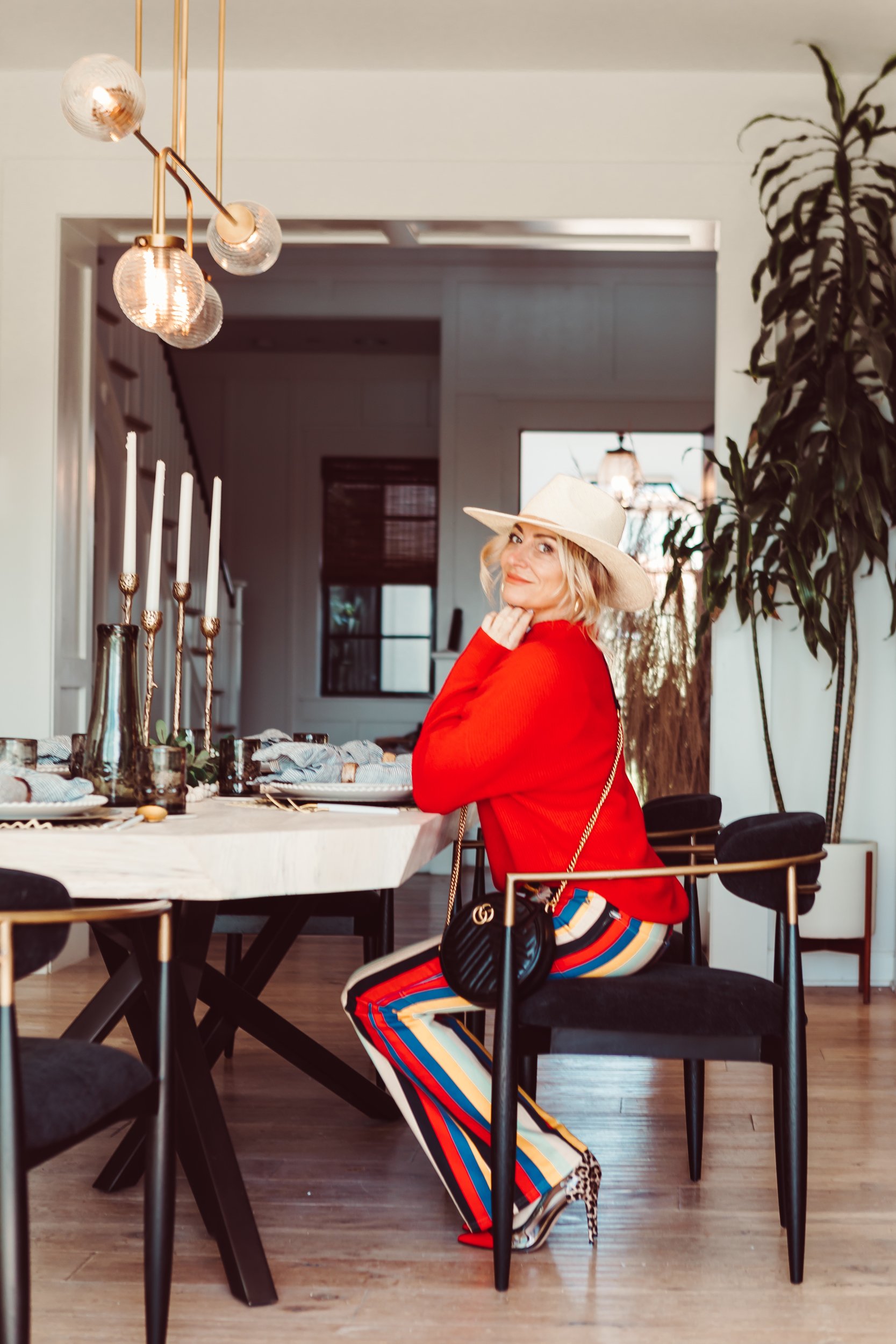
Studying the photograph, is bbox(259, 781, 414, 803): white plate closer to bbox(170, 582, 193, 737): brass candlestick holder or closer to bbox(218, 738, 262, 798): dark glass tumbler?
bbox(218, 738, 262, 798): dark glass tumbler

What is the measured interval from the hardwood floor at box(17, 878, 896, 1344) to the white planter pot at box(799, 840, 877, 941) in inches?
34.0

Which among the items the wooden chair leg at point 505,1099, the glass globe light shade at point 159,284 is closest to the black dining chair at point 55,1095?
the wooden chair leg at point 505,1099

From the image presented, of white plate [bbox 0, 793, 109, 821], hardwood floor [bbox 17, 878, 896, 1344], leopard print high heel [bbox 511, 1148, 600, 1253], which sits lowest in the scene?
hardwood floor [bbox 17, 878, 896, 1344]

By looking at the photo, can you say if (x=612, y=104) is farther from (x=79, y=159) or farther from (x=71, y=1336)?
(x=71, y=1336)

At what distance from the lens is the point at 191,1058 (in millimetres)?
1967

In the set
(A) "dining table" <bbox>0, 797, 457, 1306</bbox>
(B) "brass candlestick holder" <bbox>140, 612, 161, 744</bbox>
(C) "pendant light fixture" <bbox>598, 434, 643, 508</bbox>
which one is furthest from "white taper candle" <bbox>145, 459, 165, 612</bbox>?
(C) "pendant light fixture" <bbox>598, 434, 643, 508</bbox>

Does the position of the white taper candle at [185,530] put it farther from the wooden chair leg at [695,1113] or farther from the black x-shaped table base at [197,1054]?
the wooden chair leg at [695,1113]

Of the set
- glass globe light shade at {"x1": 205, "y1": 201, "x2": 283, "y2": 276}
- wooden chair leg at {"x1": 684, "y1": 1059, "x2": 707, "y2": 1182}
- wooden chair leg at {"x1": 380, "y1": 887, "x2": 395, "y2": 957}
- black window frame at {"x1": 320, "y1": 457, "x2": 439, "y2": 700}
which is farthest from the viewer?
black window frame at {"x1": 320, "y1": 457, "x2": 439, "y2": 700}

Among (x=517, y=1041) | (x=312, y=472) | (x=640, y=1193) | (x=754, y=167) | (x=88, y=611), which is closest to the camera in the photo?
(x=517, y=1041)

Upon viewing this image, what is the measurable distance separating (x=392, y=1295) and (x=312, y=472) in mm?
8335

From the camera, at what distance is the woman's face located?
7.37ft

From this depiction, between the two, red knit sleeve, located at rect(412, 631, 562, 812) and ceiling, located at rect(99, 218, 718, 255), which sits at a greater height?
ceiling, located at rect(99, 218, 718, 255)

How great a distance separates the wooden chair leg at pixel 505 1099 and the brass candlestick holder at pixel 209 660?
2.74 ft

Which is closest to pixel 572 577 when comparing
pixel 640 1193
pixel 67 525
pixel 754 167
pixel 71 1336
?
pixel 640 1193
